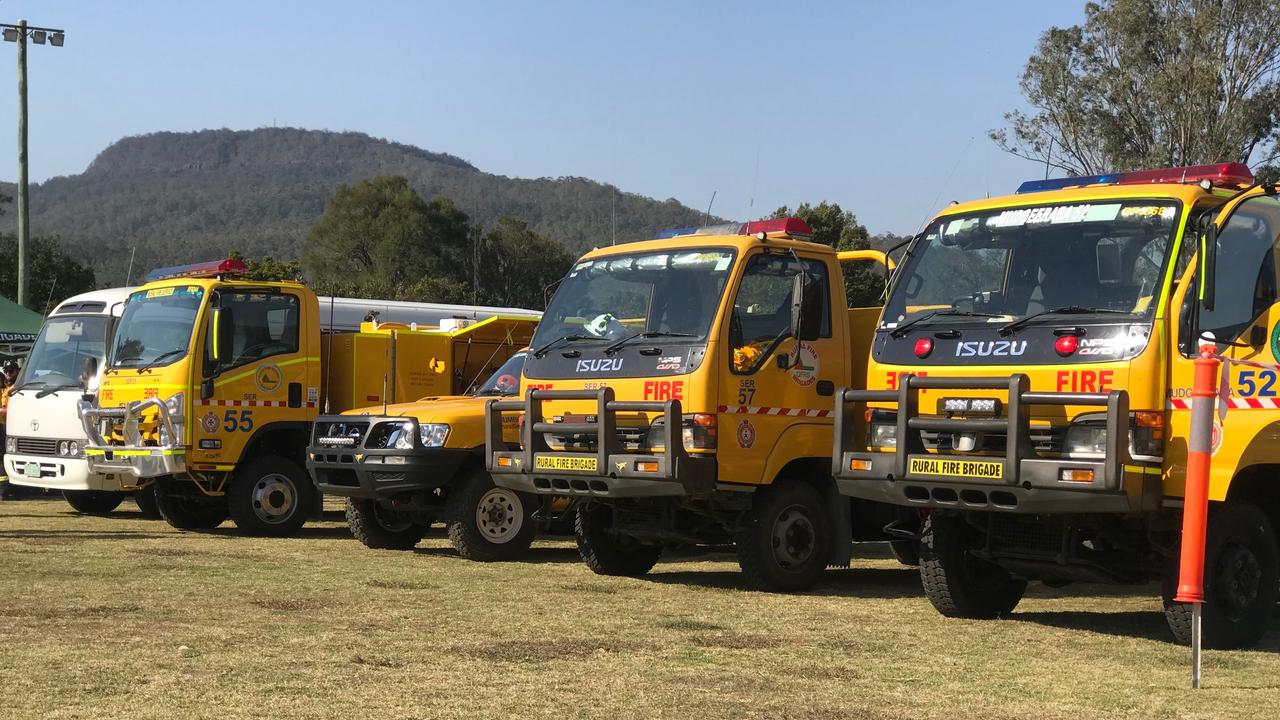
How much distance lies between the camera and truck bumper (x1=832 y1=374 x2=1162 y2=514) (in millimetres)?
8117

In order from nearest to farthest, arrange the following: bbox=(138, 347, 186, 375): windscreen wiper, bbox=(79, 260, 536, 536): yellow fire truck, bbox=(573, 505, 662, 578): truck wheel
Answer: bbox=(573, 505, 662, 578): truck wheel, bbox=(79, 260, 536, 536): yellow fire truck, bbox=(138, 347, 186, 375): windscreen wiper

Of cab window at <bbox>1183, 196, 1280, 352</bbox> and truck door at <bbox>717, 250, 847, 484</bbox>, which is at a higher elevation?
cab window at <bbox>1183, 196, 1280, 352</bbox>

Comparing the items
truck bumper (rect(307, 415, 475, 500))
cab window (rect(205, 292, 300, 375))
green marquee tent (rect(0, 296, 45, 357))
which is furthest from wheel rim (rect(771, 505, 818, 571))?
green marquee tent (rect(0, 296, 45, 357))

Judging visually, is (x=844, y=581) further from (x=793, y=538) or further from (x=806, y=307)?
(x=806, y=307)

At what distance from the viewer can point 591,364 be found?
11508 mm

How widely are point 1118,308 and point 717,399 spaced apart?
3.23 meters

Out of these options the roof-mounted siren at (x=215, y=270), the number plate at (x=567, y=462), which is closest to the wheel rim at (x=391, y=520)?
the roof-mounted siren at (x=215, y=270)

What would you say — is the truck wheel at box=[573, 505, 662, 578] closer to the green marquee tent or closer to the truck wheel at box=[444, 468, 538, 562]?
the truck wheel at box=[444, 468, 538, 562]

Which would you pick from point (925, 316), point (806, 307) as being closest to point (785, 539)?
point (806, 307)

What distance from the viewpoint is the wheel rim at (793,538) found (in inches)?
451

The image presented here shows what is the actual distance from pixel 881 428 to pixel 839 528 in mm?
2548

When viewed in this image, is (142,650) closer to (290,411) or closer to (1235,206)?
(1235,206)

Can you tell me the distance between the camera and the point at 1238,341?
854 centimetres

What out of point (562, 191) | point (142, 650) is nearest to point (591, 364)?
point (142, 650)
